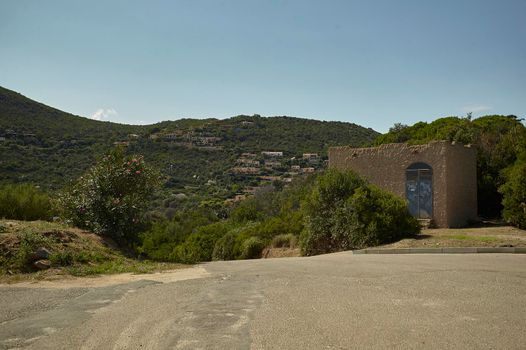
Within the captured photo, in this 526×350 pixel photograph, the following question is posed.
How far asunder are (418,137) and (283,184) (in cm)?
2492

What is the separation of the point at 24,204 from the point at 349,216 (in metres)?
12.6

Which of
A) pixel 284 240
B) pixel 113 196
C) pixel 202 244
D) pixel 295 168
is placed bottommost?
pixel 202 244

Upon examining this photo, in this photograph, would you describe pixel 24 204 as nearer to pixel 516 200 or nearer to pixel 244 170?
pixel 516 200

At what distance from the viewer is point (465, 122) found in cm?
3662

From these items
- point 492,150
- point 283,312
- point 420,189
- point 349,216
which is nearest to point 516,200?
point 420,189

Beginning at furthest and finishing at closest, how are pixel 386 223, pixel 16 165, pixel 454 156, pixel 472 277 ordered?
pixel 16 165 → pixel 454 156 → pixel 386 223 → pixel 472 277

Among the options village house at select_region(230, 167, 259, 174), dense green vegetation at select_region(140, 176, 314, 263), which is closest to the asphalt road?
dense green vegetation at select_region(140, 176, 314, 263)

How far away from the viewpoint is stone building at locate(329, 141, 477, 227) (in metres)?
23.1

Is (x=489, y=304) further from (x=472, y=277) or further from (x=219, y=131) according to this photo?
(x=219, y=131)

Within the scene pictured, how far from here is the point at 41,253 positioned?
39.6 feet

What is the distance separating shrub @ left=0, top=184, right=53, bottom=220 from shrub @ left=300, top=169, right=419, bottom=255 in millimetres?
10718

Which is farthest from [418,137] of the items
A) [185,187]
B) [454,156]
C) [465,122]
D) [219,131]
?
[219,131]

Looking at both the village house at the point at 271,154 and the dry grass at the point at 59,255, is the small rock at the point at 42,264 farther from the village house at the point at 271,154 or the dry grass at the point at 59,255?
the village house at the point at 271,154

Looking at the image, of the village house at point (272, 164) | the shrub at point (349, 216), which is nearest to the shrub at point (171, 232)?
the shrub at point (349, 216)
